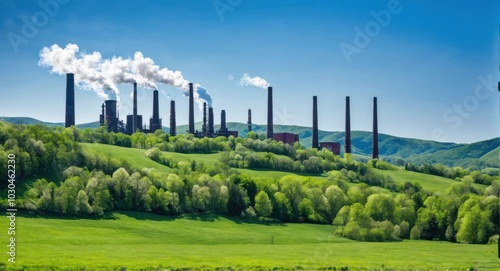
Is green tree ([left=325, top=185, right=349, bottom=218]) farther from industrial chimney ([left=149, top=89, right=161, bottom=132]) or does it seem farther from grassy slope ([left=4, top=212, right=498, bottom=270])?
industrial chimney ([left=149, top=89, right=161, bottom=132])

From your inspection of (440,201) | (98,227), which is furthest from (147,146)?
(440,201)

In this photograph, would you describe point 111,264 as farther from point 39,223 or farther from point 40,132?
point 40,132

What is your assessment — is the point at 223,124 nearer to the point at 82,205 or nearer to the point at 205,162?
the point at 205,162

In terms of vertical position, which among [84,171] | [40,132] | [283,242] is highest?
[40,132]

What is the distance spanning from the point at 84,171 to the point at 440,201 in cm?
5873

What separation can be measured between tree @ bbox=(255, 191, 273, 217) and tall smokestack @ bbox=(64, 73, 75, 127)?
6163 centimetres

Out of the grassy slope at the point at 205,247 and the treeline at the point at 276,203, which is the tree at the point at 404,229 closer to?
the treeline at the point at 276,203

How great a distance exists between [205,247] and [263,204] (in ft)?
88.9

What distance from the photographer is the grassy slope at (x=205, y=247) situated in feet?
176

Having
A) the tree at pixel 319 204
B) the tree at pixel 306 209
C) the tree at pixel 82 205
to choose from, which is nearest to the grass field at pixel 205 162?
the tree at pixel 319 204

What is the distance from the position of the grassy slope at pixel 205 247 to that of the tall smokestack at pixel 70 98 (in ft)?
188

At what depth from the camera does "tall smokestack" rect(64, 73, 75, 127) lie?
133 m

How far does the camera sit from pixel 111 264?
50.0 metres

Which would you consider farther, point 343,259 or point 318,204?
point 318,204
